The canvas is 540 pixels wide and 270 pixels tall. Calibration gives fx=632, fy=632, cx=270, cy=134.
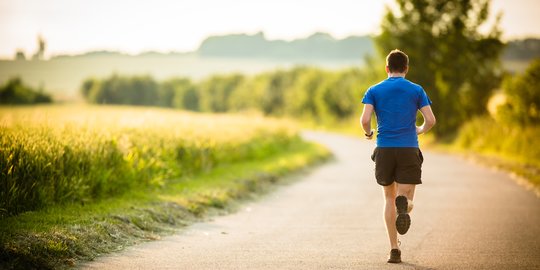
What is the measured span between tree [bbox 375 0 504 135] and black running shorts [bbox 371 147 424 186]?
29.6 m

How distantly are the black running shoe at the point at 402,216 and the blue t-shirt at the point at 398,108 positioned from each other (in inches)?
24.8

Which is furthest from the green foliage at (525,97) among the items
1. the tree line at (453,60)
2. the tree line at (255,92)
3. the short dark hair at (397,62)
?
the short dark hair at (397,62)

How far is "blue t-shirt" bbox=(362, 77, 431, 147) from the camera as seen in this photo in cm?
715

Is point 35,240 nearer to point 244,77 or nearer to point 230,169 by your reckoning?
point 230,169

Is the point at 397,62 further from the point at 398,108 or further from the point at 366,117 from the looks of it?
the point at 366,117

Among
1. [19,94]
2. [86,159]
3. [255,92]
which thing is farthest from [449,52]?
[255,92]

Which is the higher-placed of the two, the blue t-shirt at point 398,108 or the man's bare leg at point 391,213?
the blue t-shirt at point 398,108

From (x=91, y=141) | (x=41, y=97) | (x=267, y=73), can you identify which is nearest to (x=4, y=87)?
(x=41, y=97)

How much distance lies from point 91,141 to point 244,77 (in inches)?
3846

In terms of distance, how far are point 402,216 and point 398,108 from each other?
1.21m

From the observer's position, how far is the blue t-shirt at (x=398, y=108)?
7.15 meters

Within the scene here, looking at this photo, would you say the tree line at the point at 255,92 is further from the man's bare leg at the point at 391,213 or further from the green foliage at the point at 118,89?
the man's bare leg at the point at 391,213

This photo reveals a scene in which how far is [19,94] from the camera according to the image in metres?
71.6

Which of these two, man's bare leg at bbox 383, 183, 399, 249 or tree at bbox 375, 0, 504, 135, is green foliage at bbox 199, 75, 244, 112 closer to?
tree at bbox 375, 0, 504, 135
